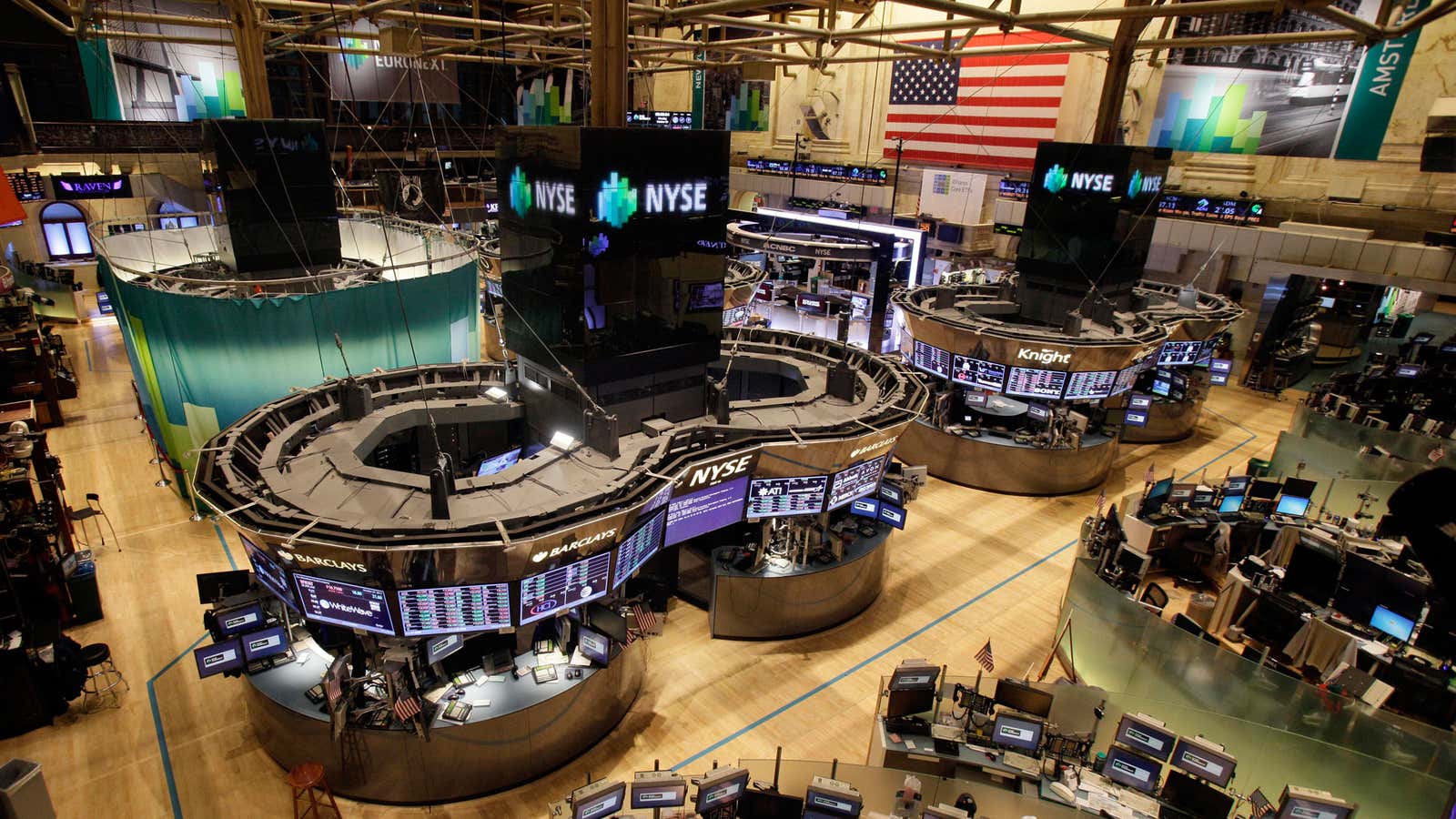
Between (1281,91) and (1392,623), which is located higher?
(1281,91)

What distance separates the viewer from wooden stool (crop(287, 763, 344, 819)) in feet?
22.2

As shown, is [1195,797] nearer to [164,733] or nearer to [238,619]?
[238,619]

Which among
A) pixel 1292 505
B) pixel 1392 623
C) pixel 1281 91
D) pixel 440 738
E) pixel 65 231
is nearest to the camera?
pixel 440 738

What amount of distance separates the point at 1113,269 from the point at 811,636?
10621 millimetres

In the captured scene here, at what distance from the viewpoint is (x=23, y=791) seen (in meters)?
4.20

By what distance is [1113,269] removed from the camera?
15711mm

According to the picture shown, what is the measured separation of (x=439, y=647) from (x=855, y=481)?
5.64 meters

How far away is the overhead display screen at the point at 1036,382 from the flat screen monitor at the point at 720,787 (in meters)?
10.4

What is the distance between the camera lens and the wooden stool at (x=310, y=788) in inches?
266

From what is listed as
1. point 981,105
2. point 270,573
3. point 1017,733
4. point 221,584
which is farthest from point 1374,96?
point 221,584

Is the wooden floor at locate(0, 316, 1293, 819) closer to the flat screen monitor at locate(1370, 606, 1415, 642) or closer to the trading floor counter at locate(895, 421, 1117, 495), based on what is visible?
the trading floor counter at locate(895, 421, 1117, 495)

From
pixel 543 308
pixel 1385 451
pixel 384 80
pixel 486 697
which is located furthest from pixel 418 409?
pixel 384 80

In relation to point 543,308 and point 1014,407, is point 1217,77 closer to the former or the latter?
point 1014,407

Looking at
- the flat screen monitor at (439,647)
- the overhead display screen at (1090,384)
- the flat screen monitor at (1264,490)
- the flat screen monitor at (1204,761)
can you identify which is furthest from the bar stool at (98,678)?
the flat screen monitor at (1264,490)
